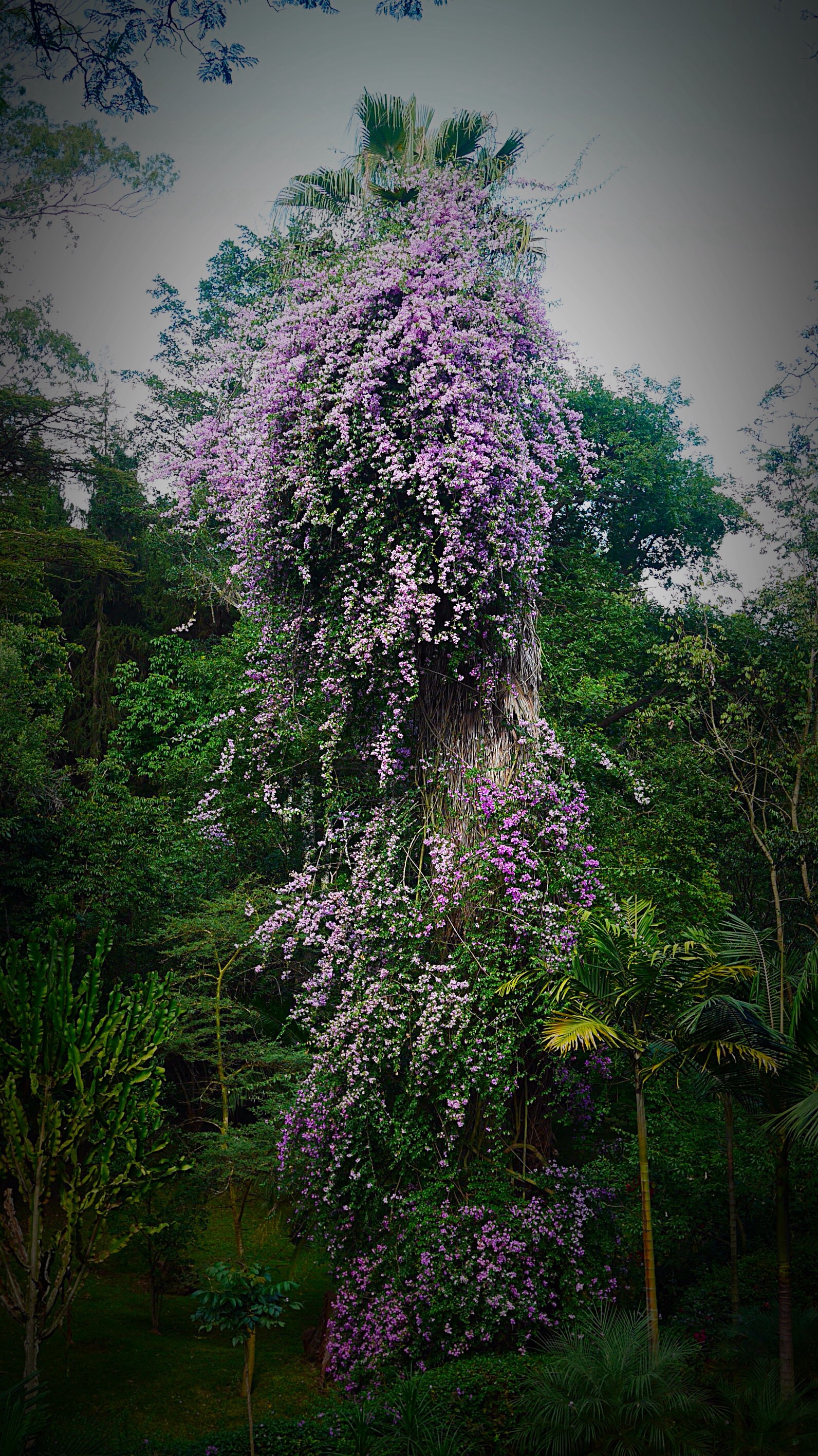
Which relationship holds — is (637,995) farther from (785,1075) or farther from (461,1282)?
(461,1282)

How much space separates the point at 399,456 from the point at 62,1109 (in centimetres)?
593

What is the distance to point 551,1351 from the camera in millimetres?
6207

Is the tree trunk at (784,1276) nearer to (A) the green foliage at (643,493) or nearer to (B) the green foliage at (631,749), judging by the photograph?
(B) the green foliage at (631,749)

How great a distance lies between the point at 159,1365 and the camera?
994 centimetres

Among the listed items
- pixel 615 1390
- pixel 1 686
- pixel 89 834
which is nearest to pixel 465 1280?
pixel 615 1390

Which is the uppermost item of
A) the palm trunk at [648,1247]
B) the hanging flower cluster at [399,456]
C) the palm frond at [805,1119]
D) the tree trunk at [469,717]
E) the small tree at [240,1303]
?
the hanging flower cluster at [399,456]

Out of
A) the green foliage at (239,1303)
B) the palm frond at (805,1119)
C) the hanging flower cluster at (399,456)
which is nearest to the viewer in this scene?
the palm frond at (805,1119)

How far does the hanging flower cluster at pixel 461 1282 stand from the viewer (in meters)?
6.43

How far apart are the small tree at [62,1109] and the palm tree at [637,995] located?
3027 millimetres

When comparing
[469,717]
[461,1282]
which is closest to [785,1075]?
[461,1282]

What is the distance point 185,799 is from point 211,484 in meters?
7.04

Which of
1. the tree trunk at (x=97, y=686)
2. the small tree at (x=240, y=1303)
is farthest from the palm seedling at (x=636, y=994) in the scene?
the tree trunk at (x=97, y=686)

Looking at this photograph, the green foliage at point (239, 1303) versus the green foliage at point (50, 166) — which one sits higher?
the green foliage at point (50, 166)

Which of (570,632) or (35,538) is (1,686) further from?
(570,632)
